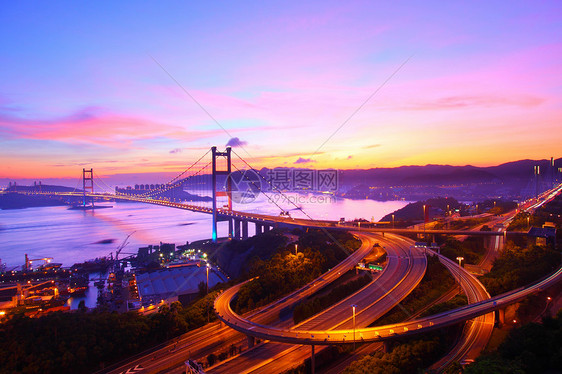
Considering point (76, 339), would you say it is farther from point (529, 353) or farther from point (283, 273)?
point (529, 353)

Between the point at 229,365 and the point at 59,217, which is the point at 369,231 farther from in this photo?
the point at 59,217

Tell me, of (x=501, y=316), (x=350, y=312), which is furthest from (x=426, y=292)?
(x=350, y=312)

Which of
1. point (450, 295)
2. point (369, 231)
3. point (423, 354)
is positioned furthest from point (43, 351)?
point (369, 231)

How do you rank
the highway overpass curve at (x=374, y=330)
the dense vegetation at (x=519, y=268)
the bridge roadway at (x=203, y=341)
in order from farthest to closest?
1. the dense vegetation at (x=519, y=268)
2. the bridge roadway at (x=203, y=341)
3. the highway overpass curve at (x=374, y=330)

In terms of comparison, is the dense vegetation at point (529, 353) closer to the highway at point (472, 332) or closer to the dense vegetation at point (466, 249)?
the highway at point (472, 332)

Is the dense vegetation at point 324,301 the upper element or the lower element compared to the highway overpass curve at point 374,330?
lower

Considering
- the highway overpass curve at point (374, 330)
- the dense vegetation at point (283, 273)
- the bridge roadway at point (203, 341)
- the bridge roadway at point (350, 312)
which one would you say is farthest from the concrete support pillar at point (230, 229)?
the highway overpass curve at point (374, 330)

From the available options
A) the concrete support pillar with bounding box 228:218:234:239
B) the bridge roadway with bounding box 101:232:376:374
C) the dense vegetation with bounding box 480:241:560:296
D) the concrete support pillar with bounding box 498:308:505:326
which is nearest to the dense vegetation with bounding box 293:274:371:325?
the bridge roadway with bounding box 101:232:376:374
